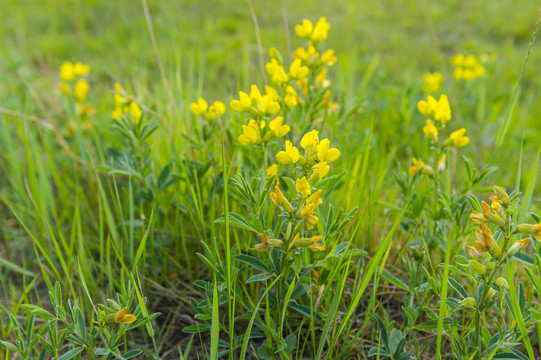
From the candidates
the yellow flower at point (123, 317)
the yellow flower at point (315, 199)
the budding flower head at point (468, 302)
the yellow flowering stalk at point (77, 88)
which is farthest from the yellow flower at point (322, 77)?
the yellow flowering stalk at point (77, 88)

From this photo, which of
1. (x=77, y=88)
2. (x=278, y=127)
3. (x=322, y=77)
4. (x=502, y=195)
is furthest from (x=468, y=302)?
(x=77, y=88)

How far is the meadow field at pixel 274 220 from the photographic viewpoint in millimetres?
1073

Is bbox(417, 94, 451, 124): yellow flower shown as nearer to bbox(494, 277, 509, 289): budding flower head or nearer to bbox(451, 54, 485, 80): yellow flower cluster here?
bbox(494, 277, 509, 289): budding flower head

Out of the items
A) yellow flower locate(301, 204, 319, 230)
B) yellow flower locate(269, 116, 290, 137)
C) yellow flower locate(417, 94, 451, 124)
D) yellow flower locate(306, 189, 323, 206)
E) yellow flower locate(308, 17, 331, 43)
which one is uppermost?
yellow flower locate(308, 17, 331, 43)

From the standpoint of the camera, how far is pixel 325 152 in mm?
1060

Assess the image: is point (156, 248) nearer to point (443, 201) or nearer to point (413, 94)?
point (443, 201)

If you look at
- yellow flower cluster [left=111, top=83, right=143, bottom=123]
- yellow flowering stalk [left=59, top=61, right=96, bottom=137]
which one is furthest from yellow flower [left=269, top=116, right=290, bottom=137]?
yellow flowering stalk [left=59, top=61, right=96, bottom=137]

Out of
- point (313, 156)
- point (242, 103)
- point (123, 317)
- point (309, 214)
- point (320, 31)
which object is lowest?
point (123, 317)

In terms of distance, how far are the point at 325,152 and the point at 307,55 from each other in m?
0.64

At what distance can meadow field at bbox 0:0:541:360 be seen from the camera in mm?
1073

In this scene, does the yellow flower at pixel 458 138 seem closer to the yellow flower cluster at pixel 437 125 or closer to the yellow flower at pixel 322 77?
the yellow flower cluster at pixel 437 125

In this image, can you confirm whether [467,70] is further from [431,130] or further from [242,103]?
[242,103]

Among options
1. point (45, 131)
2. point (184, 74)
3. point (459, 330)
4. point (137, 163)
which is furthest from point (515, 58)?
point (45, 131)

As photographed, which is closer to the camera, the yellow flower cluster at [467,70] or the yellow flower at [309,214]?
the yellow flower at [309,214]
